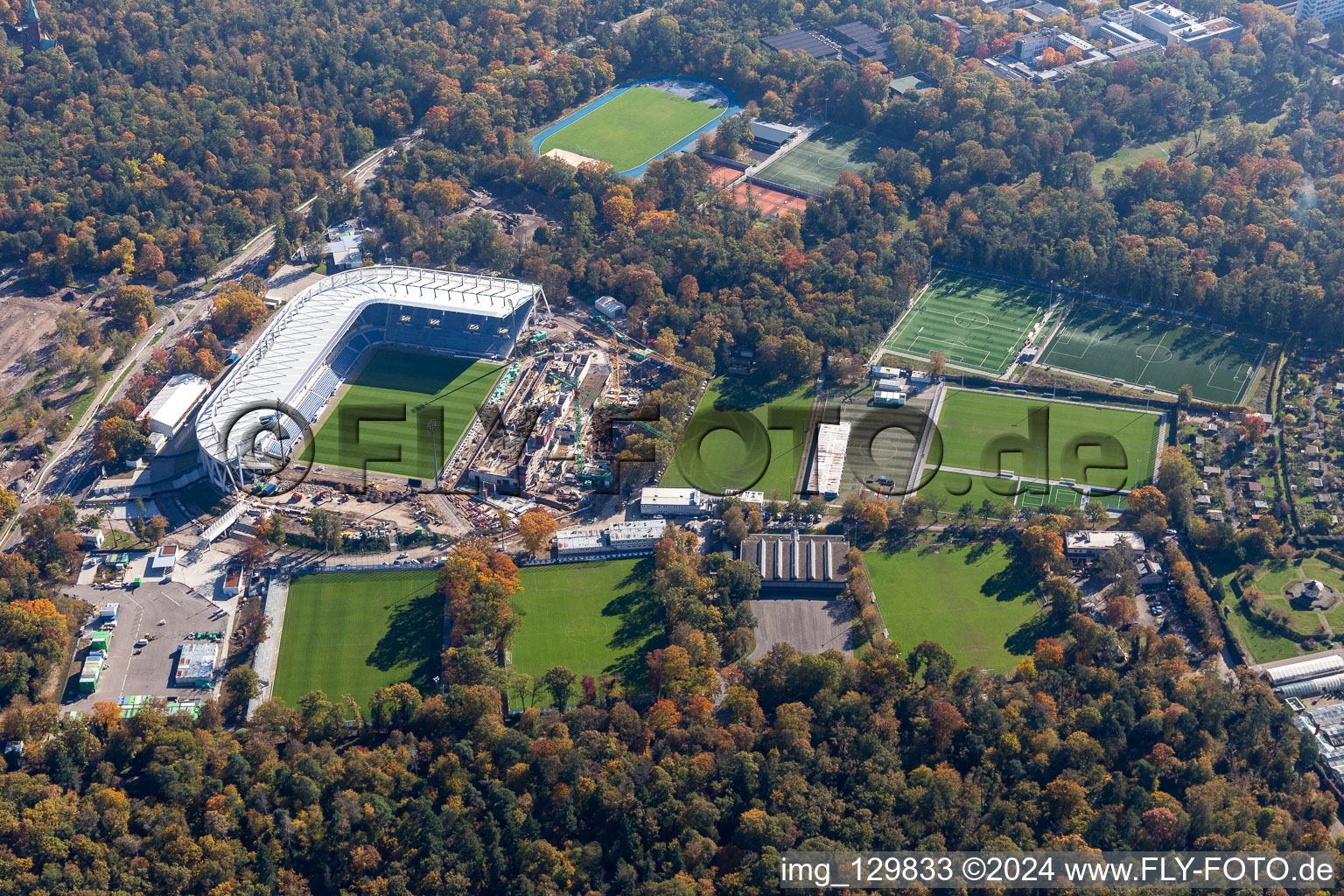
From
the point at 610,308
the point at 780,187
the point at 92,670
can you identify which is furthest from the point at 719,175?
the point at 92,670

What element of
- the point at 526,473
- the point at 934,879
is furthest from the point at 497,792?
the point at 526,473

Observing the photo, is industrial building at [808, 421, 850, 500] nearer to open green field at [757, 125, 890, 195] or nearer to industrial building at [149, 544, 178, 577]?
open green field at [757, 125, 890, 195]

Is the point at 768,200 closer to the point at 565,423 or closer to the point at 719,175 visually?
the point at 719,175

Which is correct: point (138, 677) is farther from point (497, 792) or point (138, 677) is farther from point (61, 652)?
point (497, 792)

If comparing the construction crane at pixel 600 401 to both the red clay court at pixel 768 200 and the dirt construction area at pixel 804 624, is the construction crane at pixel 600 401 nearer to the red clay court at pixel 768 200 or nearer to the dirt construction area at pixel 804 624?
the dirt construction area at pixel 804 624

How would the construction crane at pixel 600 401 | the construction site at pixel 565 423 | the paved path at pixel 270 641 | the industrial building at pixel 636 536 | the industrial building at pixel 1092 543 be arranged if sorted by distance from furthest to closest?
the construction crane at pixel 600 401
the construction site at pixel 565 423
the industrial building at pixel 636 536
the industrial building at pixel 1092 543
the paved path at pixel 270 641

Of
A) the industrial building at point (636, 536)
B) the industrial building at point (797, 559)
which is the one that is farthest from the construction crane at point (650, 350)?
the industrial building at point (797, 559)

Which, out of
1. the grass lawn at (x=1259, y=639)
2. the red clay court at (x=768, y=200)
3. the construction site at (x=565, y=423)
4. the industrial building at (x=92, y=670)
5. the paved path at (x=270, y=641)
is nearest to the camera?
the industrial building at (x=92, y=670)
